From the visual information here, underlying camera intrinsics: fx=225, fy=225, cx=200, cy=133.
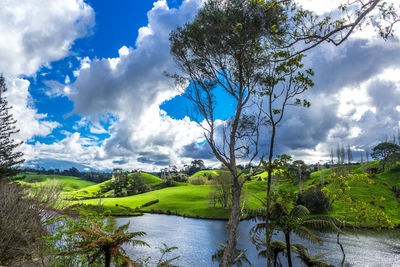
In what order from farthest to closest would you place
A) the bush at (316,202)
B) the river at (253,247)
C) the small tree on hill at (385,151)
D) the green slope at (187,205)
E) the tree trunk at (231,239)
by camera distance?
the small tree on hill at (385,151) → the green slope at (187,205) → the bush at (316,202) → the river at (253,247) → the tree trunk at (231,239)

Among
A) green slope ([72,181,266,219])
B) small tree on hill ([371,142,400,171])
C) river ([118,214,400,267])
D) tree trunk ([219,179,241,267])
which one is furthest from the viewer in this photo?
small tree on hill ([371,142,400,171])

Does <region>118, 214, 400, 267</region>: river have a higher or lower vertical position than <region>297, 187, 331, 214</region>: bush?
lower

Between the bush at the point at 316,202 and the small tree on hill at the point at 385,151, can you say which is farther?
the small tree on hill at the point at 385,151

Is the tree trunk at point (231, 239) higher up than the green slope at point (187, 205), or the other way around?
the tree trunk at point (231, 239)

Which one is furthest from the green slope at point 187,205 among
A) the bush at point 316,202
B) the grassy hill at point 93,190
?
the grassy hill at point 93,190

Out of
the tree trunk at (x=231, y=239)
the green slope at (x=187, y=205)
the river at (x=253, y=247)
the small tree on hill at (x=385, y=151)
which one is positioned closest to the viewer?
the tree trunk at (x=231, y=239)

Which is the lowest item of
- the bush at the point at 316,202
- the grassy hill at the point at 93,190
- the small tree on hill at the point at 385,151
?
the grassy hill at the point at 93,190

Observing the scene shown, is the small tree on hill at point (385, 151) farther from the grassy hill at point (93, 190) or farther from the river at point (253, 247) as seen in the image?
the grassy hill at point (93, 190)

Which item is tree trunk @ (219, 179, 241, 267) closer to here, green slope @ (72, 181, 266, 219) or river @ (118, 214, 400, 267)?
river @ (118, 214, 400, 267)

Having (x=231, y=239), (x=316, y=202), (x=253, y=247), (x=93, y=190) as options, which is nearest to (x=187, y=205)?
(x=316, y=202)

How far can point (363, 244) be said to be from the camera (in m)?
33.4

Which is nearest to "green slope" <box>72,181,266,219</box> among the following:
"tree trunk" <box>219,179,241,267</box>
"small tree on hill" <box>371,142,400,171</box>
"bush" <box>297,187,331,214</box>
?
"bush" <box>297,187,331,214</box>

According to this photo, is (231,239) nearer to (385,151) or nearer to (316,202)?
(316,202)

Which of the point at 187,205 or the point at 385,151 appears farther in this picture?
the point at 385,151
